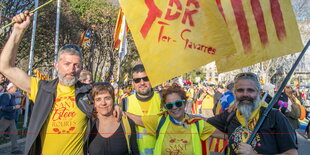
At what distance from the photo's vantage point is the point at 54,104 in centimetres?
274

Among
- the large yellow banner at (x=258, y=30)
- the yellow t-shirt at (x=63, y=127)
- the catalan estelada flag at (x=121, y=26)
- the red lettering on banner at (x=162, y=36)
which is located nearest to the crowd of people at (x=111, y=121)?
the yellow t-shirt at (x=63, y=127)

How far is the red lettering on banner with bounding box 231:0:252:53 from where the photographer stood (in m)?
2.64

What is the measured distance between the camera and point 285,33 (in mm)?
2586

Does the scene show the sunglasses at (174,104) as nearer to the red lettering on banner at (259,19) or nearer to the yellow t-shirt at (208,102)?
the red lettering on banner at (259,19)

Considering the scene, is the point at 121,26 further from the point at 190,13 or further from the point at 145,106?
the point at 190,13

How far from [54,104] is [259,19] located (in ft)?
6.99

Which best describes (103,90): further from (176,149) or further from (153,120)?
(176,149)

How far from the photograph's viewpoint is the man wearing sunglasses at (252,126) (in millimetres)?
2383

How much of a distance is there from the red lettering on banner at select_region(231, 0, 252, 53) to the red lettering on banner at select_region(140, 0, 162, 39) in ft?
2.38

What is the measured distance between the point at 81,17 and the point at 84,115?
20.3 meters

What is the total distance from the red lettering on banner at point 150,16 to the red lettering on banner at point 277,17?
41.6 inches

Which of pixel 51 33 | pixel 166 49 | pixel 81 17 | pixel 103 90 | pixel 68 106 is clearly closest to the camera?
pixel 166 49

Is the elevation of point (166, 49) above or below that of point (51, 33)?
below

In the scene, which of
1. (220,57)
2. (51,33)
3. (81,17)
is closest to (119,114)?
(220,57)
